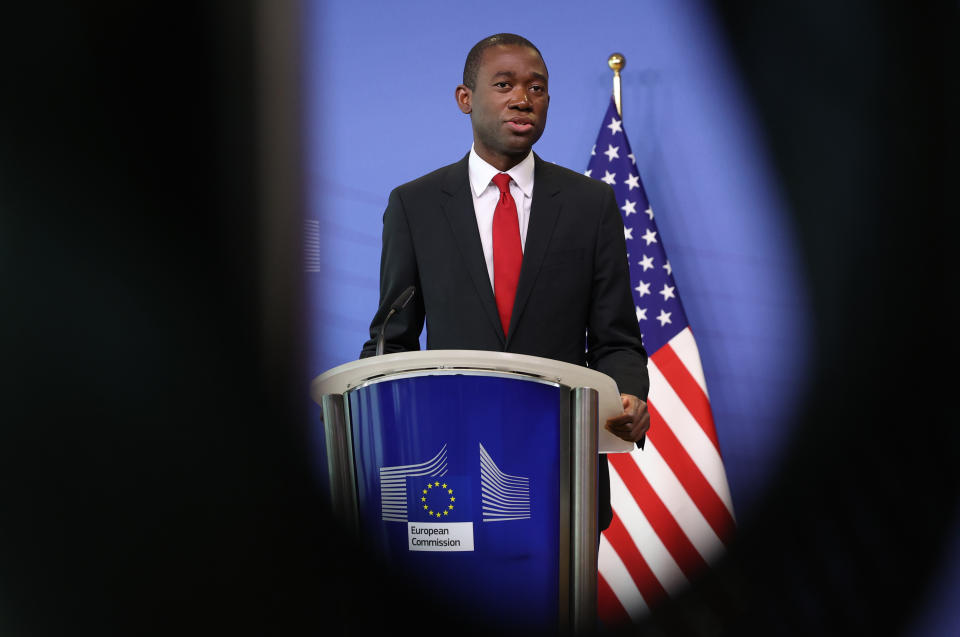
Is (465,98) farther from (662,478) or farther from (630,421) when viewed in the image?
(662,478)

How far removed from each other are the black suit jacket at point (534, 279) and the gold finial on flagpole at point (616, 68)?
1.53 meters

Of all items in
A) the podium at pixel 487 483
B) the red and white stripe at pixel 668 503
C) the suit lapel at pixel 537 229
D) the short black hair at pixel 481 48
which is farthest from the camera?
the red and white stripe at pixel 668 503

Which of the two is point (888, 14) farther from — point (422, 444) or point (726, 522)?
point (726, 522)

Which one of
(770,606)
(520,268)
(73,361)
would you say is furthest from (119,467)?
(770,606)

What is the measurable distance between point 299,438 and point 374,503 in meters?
0.21

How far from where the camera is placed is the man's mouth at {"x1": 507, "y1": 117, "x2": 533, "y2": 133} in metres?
1.44

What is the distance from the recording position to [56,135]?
2.29ft

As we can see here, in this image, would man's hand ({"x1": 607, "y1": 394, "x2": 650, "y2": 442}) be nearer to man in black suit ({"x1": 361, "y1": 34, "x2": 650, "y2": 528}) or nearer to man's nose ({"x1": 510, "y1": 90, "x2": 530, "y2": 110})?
man in black suit ({"x1": 361, "y1": 34, "x2": 650, "y2": 528})

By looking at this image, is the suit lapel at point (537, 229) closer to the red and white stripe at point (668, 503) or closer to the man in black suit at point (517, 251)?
the man in black suit at point (517, 251)

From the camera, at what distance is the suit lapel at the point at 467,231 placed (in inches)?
54.1

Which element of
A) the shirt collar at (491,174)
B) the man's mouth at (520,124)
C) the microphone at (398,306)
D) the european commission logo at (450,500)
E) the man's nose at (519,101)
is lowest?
the european commission logo at (450,500)

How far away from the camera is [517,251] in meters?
1.42

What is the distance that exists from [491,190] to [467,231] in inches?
4.3

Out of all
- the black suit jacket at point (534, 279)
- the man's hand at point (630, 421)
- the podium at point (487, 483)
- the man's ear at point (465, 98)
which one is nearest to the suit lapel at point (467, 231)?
the black suit jacket at point (534, 279)
